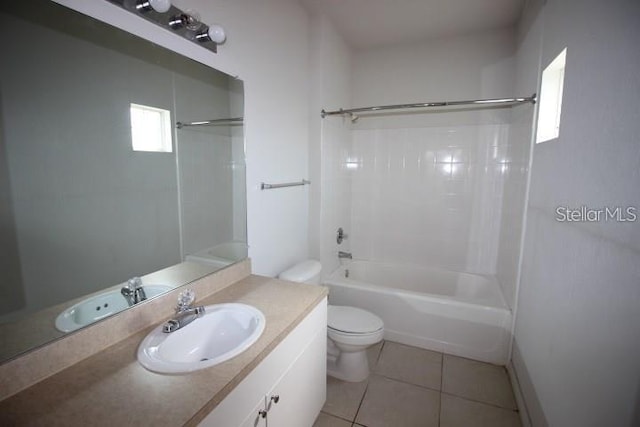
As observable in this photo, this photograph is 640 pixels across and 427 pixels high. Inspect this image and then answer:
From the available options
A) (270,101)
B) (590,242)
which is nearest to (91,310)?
(270,101)

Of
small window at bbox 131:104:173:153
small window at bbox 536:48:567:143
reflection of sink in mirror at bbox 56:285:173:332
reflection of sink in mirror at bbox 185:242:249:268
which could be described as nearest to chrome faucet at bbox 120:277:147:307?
reflection of sink in mirror at bbox 56:285:173:332

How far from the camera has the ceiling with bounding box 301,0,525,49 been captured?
2213mm

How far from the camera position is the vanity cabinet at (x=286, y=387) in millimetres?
904

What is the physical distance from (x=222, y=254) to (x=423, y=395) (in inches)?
61.2

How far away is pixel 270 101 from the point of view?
1922 millimetres

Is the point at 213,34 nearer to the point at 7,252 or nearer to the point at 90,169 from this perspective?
the point at 90,169

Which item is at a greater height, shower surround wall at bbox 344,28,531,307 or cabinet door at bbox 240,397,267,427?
shower surround wall at bbox 344,28,531,307

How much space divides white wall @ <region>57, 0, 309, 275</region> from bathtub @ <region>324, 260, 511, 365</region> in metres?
0.64

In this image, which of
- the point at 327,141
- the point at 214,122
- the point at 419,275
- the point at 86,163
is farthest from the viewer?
the point at 419,275

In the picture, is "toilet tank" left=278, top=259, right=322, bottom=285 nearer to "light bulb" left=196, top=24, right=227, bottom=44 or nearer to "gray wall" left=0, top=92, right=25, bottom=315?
"gray wall" left=0, top=92, right=25, bottom=315

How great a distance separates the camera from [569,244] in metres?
1.22

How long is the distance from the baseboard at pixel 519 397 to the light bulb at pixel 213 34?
2465 mm

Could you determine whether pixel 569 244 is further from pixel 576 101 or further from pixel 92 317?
pixel 92 317

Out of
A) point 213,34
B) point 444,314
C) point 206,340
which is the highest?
point 213,34
